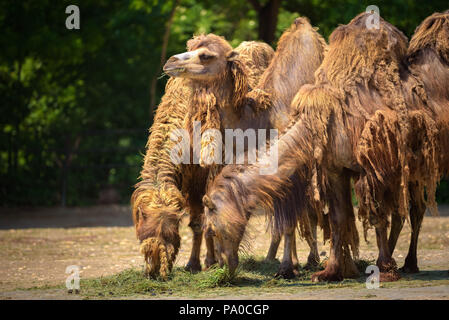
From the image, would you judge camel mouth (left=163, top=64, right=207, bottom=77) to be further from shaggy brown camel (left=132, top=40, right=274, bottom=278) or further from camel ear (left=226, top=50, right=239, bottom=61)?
camel ear (left=226, top=50, right=239, bottom=61)

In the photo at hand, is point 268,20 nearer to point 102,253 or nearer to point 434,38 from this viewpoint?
point 102,253

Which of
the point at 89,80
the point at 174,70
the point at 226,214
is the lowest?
the point at 226,214

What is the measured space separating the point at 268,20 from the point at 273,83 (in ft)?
31.0

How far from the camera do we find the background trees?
17.7 metres

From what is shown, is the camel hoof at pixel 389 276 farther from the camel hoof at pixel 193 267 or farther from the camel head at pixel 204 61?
the camel head at pixel 204 61

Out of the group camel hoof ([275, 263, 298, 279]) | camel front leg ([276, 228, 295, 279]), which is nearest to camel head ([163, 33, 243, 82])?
camel front leg ([276, 228, 295, 279])

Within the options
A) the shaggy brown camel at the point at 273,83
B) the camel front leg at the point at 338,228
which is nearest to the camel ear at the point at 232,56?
the shaggy brown camel at the point at 273,83

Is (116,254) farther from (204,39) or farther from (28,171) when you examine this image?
(28,171)

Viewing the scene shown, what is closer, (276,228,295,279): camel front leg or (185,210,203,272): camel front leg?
(276,228,295,279): camel front leg

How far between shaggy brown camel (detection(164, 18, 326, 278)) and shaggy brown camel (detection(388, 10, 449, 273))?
1.03 meters

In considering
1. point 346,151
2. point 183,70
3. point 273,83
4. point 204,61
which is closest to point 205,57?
point 204,61

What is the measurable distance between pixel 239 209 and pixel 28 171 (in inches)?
483

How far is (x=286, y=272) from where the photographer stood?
759 cm

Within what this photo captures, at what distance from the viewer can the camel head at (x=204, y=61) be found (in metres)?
7.34
